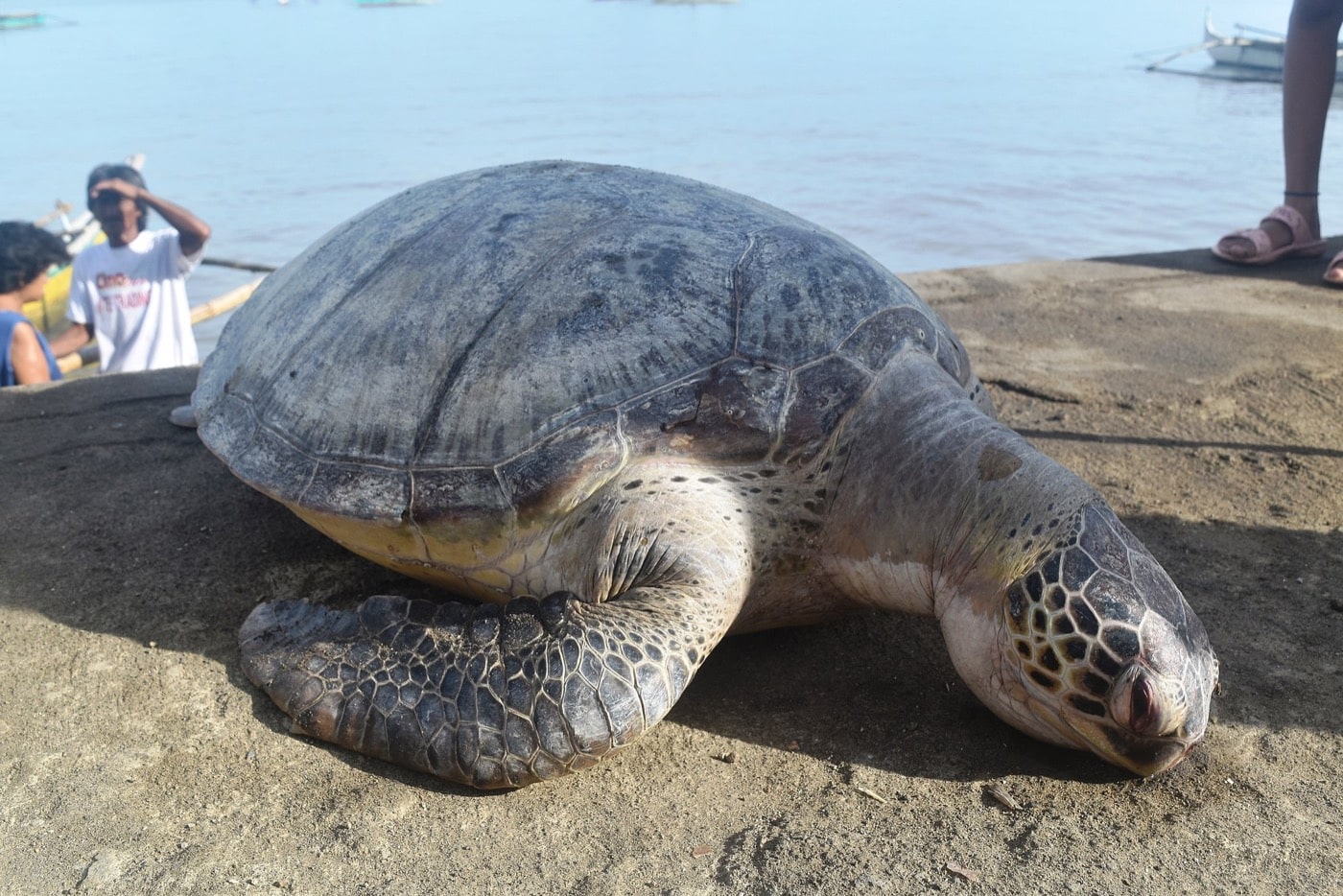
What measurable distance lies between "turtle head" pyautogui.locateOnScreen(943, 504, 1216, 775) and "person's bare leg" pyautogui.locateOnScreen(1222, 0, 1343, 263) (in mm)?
4524

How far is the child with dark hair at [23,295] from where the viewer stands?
4895 mm

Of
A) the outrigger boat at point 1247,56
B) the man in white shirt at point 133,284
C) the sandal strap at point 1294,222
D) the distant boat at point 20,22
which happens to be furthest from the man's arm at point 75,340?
the distant boat at point 20,22

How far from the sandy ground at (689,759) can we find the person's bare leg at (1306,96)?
9.34ft

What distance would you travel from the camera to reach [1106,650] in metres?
1.87

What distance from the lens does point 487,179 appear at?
3215mm

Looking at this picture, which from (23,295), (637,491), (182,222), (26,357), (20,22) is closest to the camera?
(637,491)

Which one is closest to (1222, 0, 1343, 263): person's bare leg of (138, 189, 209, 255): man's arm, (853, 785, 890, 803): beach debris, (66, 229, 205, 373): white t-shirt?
(853, 785, 890, 803): beach debris

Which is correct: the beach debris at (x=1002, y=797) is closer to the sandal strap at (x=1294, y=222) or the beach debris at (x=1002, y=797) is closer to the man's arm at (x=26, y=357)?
the man's arm at (x=26, y=357)

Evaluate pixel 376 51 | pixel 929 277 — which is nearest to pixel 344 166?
pixel 929 277

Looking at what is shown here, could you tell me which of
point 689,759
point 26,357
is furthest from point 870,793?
point 26,357

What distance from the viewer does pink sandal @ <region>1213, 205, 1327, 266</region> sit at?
19.4 ft

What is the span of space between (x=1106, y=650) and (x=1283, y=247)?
17.0 feet

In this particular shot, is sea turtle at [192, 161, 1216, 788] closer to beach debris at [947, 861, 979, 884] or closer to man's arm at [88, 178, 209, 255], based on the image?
beach debris at [947, 861, 979, 884]

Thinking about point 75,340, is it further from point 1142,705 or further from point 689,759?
point 1142,705
